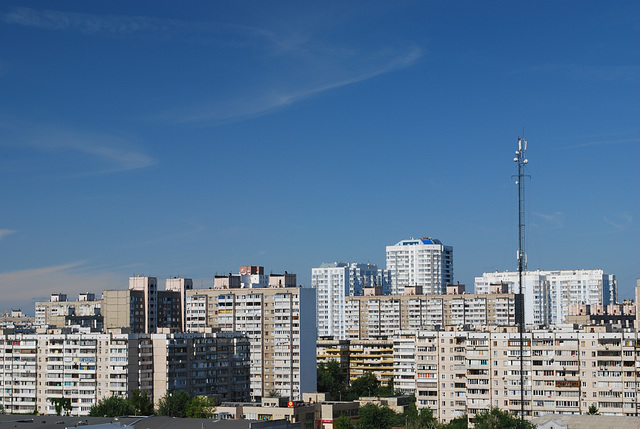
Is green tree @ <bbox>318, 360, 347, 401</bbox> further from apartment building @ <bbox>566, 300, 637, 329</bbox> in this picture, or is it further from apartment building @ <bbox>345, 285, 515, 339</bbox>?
apartment building @ <bbox>566, 300, 637, 329</bbox>

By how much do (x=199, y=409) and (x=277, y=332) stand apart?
21.0 metres

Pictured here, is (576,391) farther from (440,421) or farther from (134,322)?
(134,322)

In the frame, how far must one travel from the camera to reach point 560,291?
165 meters

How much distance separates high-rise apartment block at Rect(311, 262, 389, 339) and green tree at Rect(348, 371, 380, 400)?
5615 cm

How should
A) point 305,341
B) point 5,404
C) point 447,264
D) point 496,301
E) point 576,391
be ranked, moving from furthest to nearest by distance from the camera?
1. point 447,264
2. point 496,301
3. point 305,341
4. point 5,404
5. point 576,391

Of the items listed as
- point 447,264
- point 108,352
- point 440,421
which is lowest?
point 440,421

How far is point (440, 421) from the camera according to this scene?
7475 cm

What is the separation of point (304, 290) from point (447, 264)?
91.8m

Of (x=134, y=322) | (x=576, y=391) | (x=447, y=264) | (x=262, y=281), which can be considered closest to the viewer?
(x=576, y=391)

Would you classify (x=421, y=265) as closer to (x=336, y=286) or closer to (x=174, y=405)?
(x=336, y=286)

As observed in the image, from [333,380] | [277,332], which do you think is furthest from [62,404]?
[333,380]

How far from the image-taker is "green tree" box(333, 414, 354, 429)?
66188mm

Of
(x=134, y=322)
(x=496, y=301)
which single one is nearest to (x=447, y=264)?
(x=496, y=301)

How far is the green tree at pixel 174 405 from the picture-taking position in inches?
2744
